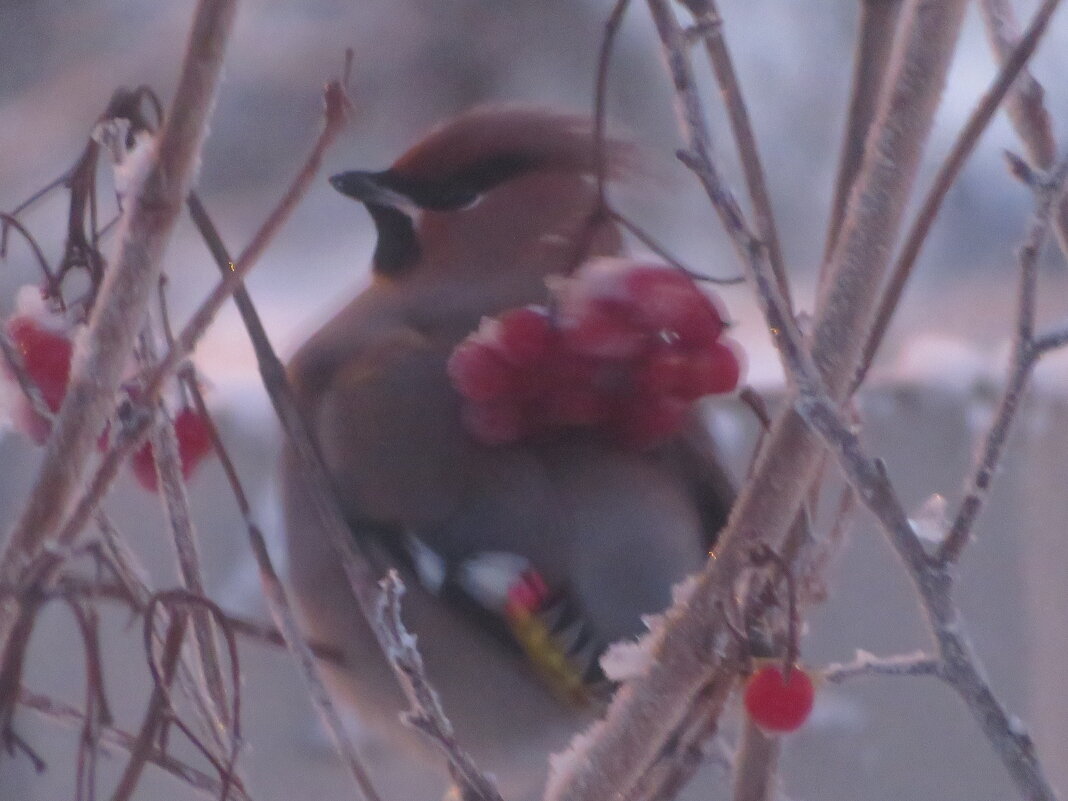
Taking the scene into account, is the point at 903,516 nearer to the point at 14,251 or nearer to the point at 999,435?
the point at 999,435

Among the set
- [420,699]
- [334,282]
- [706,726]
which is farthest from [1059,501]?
[420,699]

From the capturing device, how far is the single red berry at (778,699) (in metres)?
0.63

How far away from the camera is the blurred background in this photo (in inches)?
71.2

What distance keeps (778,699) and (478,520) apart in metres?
0.29

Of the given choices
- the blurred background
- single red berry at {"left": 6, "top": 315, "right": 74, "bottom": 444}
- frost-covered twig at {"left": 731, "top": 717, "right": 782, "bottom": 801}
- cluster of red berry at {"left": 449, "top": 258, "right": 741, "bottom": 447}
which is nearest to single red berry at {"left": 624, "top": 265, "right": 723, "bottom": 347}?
cluster of red berry at {"left": 449, "top": 258, "right": 741, "bottom": 447}

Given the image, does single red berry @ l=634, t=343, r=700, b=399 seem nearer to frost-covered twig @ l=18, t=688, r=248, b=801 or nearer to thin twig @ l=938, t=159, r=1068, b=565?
thin twig @ l=938, t=159, r=1068, b=565

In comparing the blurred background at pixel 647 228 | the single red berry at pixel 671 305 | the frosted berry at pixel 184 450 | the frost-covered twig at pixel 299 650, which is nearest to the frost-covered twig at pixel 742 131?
the single red berry at pixel 671 305

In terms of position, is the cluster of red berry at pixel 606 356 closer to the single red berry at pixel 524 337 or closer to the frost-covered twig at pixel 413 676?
the single red berry at pixel 524 337

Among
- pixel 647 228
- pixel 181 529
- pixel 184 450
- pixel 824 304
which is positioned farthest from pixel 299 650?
pixel 647 228

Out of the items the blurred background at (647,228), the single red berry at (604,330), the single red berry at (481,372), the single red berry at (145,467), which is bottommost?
the blurred background at (647,228)

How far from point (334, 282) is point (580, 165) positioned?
107 centimetres

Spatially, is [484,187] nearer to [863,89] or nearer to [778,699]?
[863,89]

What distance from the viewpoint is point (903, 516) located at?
559 mm

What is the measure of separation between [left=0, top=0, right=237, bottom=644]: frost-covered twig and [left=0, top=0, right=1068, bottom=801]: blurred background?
0.93 metres
